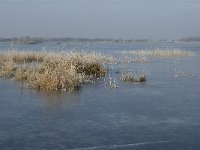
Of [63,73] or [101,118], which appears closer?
[101,118]

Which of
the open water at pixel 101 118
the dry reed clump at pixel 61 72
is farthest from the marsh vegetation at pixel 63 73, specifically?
the open water at pixel 101 118

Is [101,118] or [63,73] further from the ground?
[63,73]

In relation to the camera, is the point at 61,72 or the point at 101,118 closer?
the point at 101,118

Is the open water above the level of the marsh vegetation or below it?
below

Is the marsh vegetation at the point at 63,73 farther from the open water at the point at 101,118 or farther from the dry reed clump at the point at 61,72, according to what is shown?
the open water at the point at 101,118

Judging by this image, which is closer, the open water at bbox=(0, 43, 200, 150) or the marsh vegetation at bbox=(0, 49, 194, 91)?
the open water at bbox=(0, 43, 200, 150)

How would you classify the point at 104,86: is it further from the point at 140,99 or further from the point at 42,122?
the point at 42,122

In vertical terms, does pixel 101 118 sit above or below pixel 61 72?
below

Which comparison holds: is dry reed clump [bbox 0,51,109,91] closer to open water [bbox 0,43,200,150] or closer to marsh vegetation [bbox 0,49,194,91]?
marsh vegetation [bbox 0,49,194,91]

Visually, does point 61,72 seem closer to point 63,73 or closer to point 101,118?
point 63,73

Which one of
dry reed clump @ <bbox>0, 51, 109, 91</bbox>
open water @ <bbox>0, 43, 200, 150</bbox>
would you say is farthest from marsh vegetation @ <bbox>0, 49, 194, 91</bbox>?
open water @ <bbox>0, 43, 200, 150</bbox>

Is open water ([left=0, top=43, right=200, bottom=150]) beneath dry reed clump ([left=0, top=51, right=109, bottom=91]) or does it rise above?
beneath

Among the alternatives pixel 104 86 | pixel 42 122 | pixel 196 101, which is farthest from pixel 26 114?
pixel 104 86

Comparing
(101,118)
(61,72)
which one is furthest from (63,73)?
(101,118)
